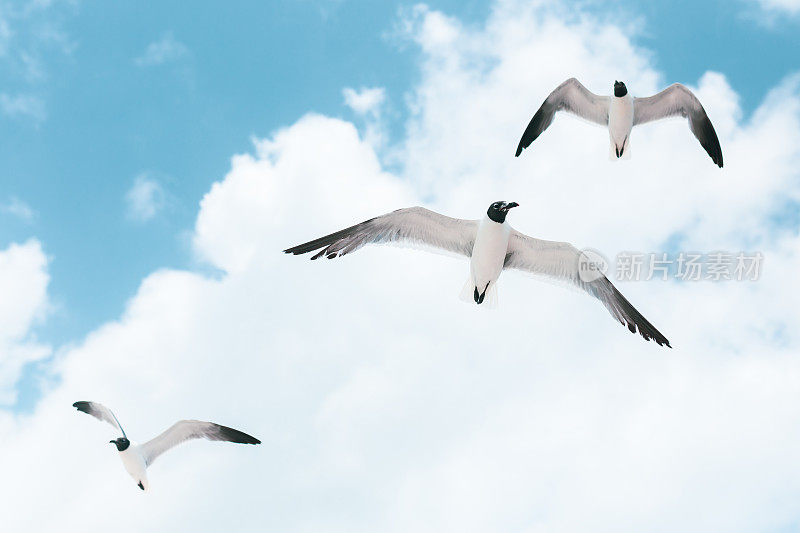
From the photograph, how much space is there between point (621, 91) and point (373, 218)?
559cm

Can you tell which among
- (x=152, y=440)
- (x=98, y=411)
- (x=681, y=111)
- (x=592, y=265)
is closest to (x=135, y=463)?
(x=152, y=440)

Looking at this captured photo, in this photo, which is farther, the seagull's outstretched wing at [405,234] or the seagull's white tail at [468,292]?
the seagull's white tail at [468,292]

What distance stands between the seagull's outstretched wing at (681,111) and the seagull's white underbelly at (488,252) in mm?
4709

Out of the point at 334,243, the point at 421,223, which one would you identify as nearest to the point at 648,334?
the point at 421,223

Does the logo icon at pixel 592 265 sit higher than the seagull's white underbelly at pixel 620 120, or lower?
lower

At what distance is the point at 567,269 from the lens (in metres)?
10.5

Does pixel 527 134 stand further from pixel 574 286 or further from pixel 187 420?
pixel 187 420

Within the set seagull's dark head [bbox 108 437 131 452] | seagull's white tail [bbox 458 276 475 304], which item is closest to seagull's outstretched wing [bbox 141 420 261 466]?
seagull's dark head [bbox 108 437 131 452]

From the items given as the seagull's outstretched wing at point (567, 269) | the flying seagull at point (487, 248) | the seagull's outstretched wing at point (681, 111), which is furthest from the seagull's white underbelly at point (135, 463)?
the seagull's outstretched wing at point (681, 111)

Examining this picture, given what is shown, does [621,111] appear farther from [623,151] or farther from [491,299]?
[491,299]

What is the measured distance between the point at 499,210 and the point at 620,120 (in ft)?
14.8

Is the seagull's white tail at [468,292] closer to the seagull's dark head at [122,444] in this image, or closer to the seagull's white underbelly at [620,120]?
the seagull's white underbelly at [620,120]

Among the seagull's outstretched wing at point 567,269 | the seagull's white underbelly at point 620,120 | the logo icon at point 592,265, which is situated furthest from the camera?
the seagull's white underbelly at point 620,120

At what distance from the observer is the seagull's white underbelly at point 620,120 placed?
43.1 feet
